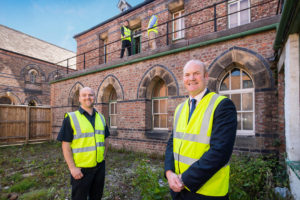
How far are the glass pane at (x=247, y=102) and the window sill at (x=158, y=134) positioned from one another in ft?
9.29

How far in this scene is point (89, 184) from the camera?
230cm

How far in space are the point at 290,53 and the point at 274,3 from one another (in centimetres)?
441

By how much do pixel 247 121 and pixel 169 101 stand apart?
2659mm

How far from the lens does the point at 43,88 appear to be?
1967 cm

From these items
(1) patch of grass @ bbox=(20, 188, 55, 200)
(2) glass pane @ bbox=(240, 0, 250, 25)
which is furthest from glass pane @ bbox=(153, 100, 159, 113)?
(2) glass pane @ bbox=(240, 0, 250, 25)

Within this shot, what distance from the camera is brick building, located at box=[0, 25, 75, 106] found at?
16.6 m

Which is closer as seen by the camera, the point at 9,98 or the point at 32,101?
the point at 9,98

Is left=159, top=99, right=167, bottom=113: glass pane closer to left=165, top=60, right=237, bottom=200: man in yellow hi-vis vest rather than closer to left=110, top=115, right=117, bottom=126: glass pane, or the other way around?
left=110, top=115, right=117, bottom=126: glass pane

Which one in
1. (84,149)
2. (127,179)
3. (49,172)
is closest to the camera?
(84,149)

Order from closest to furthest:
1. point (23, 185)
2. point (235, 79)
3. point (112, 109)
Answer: point (23, 185)
point (235, 79)
point (112, 109)

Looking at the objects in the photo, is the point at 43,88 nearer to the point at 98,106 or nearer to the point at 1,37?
the point at 1,37

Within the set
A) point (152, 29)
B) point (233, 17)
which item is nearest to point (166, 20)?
point (152, 29)

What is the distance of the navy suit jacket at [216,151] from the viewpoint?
4.24 feet

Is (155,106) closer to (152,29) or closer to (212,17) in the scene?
(152,29)
